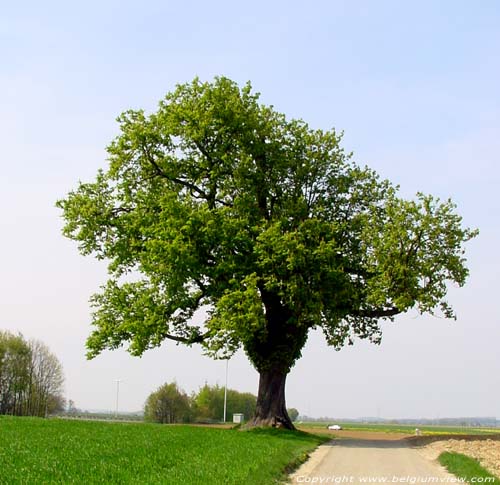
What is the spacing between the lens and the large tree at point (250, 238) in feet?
117

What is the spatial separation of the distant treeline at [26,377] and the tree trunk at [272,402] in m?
53.0

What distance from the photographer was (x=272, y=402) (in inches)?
1592

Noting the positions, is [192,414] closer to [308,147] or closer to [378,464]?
[308,147]

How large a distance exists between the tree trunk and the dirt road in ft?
28.2

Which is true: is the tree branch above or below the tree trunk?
above

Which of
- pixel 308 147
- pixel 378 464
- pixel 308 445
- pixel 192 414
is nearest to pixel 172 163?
pixel 308 147

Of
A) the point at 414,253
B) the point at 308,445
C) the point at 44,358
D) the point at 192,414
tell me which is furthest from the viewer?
the point at 44,358

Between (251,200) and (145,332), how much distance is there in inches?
360

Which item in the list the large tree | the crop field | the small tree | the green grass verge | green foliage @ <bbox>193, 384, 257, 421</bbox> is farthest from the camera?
green foliage @ <bbox>193, 384, 257, 421</bbox>

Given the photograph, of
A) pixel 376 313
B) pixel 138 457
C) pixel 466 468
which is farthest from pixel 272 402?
pixel 138 457

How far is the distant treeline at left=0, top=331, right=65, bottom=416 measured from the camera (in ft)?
279

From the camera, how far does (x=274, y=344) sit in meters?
40.8

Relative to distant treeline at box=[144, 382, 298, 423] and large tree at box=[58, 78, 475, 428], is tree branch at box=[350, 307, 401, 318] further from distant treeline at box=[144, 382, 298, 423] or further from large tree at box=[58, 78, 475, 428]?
distant treeline at box=[144, 382, 298, 423]

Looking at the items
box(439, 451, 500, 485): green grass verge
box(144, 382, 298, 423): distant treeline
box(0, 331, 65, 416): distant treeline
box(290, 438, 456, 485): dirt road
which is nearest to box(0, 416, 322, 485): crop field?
box(290, 438, 456, 485): dirt road
